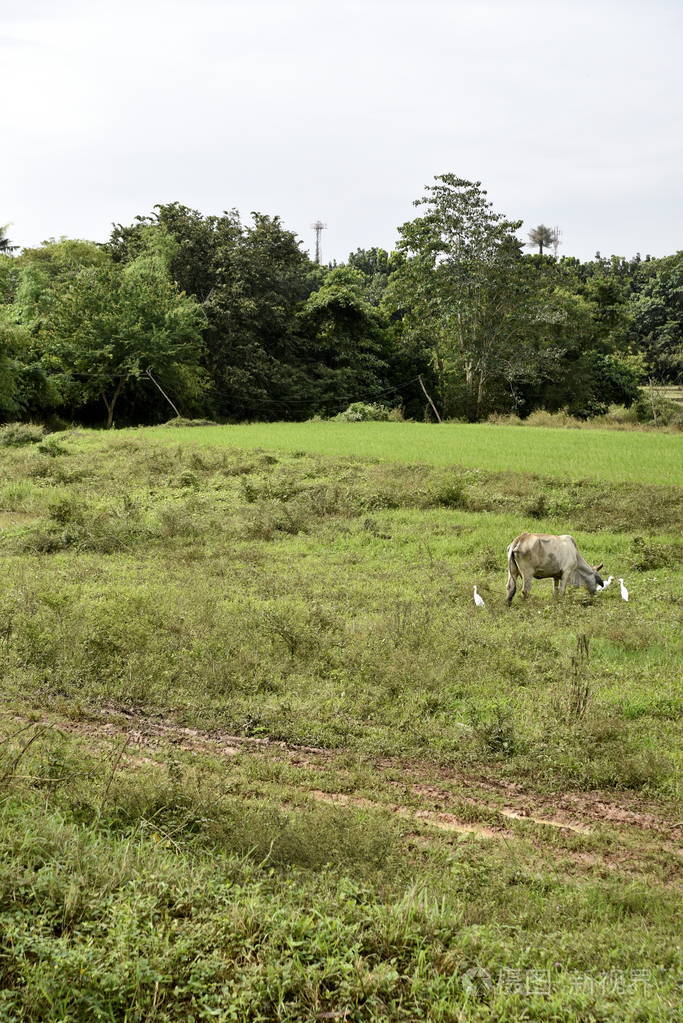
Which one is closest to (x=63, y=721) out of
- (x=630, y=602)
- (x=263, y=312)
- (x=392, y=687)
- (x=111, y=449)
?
(x=392, y=687)

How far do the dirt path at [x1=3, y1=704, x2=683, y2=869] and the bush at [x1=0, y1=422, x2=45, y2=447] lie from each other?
25.2 metres

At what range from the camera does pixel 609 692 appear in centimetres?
833

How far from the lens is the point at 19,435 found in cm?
3112

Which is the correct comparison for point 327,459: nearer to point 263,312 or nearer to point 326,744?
point 326,744

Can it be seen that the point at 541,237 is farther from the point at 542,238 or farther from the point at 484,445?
the point at 484,445

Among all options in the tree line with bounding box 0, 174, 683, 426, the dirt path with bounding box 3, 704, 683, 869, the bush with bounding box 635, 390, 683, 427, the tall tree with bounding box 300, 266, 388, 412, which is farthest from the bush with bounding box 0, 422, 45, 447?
the bush with bounding box 635, 390, 683, 427

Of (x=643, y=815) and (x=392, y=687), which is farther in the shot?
(x=392, y=687)

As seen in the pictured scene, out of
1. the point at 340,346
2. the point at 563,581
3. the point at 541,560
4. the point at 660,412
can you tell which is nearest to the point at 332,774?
the point at 541,560

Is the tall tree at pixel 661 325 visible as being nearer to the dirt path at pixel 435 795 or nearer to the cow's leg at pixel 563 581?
the cow's leg at pixel 563 581

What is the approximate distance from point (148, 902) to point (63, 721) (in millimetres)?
4116

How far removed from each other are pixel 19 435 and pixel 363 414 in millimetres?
17999

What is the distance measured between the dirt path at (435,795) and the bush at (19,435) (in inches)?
991

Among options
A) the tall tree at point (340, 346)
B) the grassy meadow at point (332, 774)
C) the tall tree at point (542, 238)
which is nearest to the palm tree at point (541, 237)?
the tall tree at point (542, 238)

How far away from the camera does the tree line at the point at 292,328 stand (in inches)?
1585
